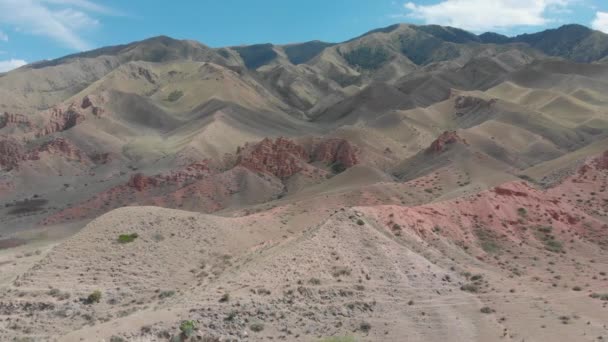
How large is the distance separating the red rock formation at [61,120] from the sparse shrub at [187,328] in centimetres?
10540

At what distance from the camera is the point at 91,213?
74.7 meters

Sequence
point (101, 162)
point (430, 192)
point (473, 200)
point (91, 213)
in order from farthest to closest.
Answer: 1. point (101, 162)
2. point (91, 213)
3. point (430, 192)
4. point (473, 200)

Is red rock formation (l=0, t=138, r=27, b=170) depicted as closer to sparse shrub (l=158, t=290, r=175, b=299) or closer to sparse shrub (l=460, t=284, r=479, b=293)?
sparse shrub (l=158, t=290, r=175, b=299)

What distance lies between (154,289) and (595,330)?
22.6m

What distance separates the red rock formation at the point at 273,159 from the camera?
275 ft

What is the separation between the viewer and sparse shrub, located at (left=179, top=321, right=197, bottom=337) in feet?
82.8

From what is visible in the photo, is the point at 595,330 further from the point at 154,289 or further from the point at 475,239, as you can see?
the point at 154,289

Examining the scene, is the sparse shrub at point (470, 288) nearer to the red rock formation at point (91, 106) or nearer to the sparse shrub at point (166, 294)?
the sparse shrub at point (166, 294)

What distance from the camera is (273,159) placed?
85562mm

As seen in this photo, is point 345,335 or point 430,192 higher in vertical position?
point 430,192

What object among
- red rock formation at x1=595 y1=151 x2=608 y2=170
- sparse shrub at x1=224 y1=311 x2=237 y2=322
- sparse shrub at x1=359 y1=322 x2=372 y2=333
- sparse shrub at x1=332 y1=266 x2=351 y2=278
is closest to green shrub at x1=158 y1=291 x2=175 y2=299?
sparse shrub at x1=224 y1=311 x2=237 y2=322

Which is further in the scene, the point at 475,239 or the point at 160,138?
the point at 160,138

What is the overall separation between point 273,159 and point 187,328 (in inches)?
2391

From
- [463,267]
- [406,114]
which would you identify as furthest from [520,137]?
[463,267]
